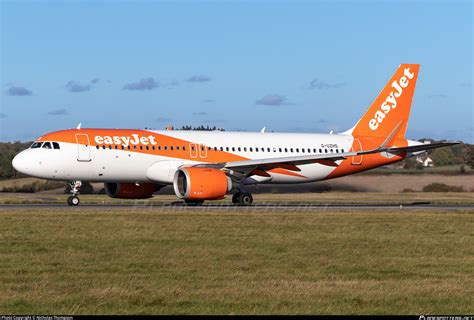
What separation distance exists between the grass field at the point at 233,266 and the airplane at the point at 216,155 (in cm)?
839

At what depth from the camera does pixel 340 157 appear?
40.5 m

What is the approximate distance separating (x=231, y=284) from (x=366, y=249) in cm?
651

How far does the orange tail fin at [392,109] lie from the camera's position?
45.9m

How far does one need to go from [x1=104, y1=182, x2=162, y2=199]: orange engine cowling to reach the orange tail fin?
39.3ft

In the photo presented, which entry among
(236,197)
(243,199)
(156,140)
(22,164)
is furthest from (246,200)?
(22,164)

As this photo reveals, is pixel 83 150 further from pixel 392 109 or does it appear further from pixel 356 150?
pixel 392 109

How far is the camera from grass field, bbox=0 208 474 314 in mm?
12664

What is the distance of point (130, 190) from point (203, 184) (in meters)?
5.82

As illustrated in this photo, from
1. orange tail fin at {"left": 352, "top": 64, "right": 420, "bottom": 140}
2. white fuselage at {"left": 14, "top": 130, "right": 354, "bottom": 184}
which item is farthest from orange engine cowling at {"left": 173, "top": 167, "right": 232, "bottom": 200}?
orange tail fin at {"left": 352, "top": 64, "right": 420, "bottom": 140}

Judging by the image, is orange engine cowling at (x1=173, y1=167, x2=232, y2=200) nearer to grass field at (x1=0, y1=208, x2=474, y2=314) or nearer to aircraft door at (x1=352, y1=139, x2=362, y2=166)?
grass field at (x1=0, y1=208, x2=474, y2=314)

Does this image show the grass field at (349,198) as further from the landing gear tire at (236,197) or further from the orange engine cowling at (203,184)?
the orange engine cowling at (203,184)

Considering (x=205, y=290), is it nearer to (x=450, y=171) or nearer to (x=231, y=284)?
(x=231, y=284)

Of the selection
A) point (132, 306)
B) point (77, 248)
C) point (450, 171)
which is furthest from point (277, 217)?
point (450, 171)

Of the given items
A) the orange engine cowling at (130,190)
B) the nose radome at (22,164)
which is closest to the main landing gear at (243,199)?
the orange engine cowling at (130,190)
